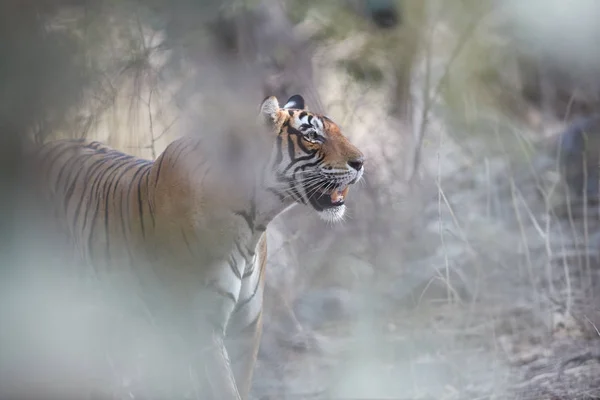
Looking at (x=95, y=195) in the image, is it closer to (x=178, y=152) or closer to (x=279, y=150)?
(x=178, y=152)

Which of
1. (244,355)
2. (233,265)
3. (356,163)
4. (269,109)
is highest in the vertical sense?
(269,109)

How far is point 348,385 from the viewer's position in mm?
2889

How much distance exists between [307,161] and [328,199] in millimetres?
134

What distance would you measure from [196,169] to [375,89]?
137cm

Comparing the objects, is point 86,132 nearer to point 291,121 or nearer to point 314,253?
point 291,121

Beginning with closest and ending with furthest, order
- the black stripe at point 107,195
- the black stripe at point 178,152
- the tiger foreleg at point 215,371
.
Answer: the tiger foreleg at point 215,371 → the black stripe at point 178,152 → the black stripe at point 107,195

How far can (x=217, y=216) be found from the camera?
2.33m

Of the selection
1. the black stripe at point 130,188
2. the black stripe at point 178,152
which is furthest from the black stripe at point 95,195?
the black stripe at point 178,152

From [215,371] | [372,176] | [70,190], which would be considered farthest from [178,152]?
[372,176]

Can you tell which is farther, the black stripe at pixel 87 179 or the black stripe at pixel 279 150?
the black stripe at pixel 87 179

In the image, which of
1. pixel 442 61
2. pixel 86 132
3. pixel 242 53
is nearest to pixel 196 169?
pixel 86 132

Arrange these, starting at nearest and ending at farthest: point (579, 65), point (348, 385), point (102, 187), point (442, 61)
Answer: point (102, 187) → point (348, 385) → point (442, 61) → point (579, 65)

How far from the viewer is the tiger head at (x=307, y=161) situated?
2.37 meters

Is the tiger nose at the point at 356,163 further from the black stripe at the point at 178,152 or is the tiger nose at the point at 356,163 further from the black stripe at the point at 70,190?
the black stripe at the point at 70,190
